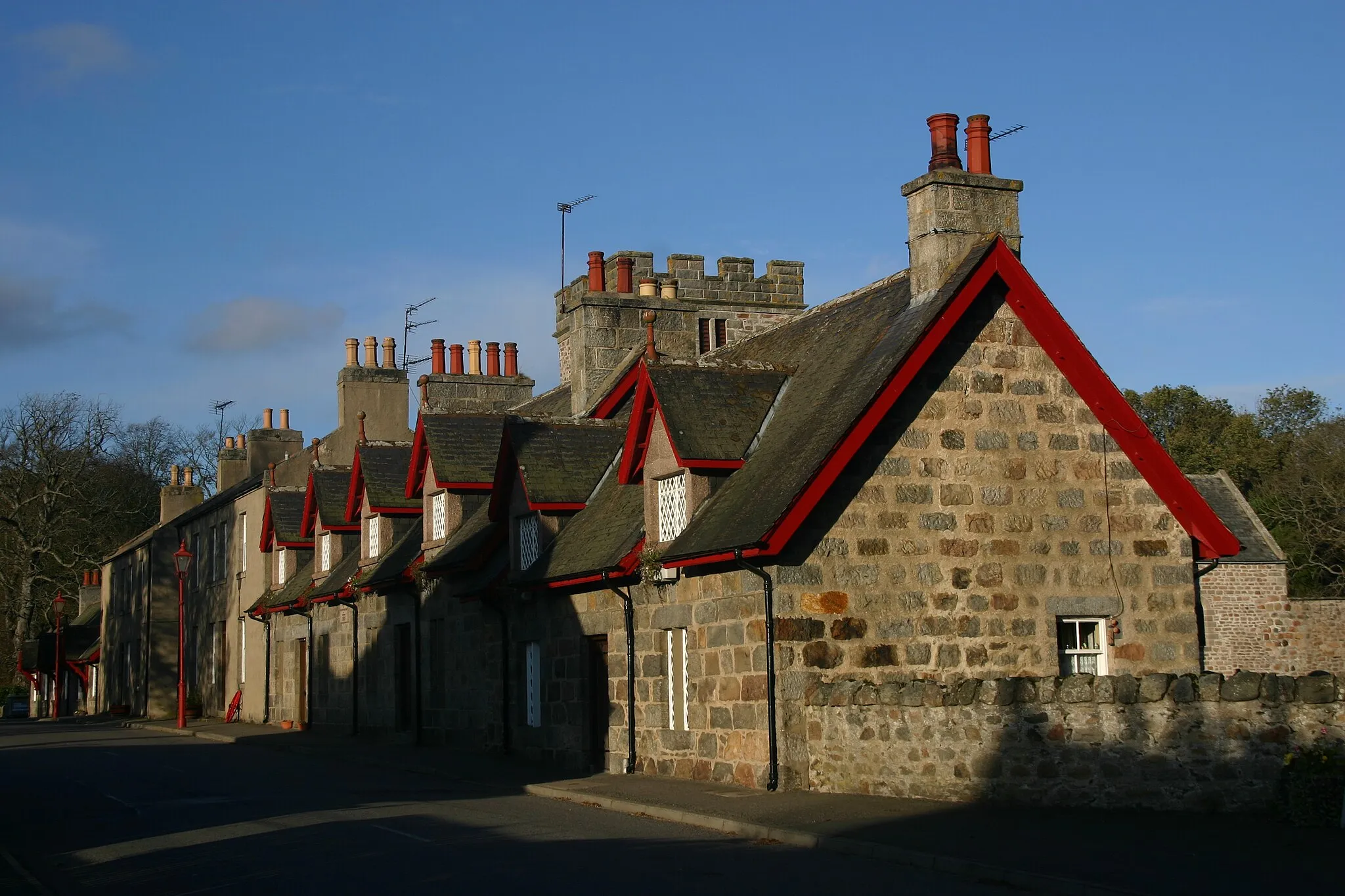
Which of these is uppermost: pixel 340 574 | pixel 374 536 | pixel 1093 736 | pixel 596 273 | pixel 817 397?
pixel 596 273

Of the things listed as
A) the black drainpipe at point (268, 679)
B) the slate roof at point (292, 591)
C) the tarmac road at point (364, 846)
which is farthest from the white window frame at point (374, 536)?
the tarmac road at point (364, 846)

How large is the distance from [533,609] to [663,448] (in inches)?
Answer: 198

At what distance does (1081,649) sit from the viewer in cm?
1895

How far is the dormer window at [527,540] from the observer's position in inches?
953

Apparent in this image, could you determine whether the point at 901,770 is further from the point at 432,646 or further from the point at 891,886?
the point at 432,646

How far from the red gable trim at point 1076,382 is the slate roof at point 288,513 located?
22079 mm

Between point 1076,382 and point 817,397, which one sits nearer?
point 1076,382

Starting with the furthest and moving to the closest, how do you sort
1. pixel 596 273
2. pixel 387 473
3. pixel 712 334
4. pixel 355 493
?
pixel 355 493, pixel 387 473, pixel 712 334, pixel 596 273

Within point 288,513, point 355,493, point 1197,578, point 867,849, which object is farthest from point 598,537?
point 288,513

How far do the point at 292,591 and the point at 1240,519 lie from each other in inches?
1002

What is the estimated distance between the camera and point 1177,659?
1903 cm

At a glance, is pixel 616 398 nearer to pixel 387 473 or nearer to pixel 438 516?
pixel 438 516

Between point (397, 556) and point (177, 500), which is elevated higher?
point (177, 500)

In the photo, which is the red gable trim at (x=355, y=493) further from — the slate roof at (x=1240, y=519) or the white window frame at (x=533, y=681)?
the slate roof at (x=1240, y=519)
